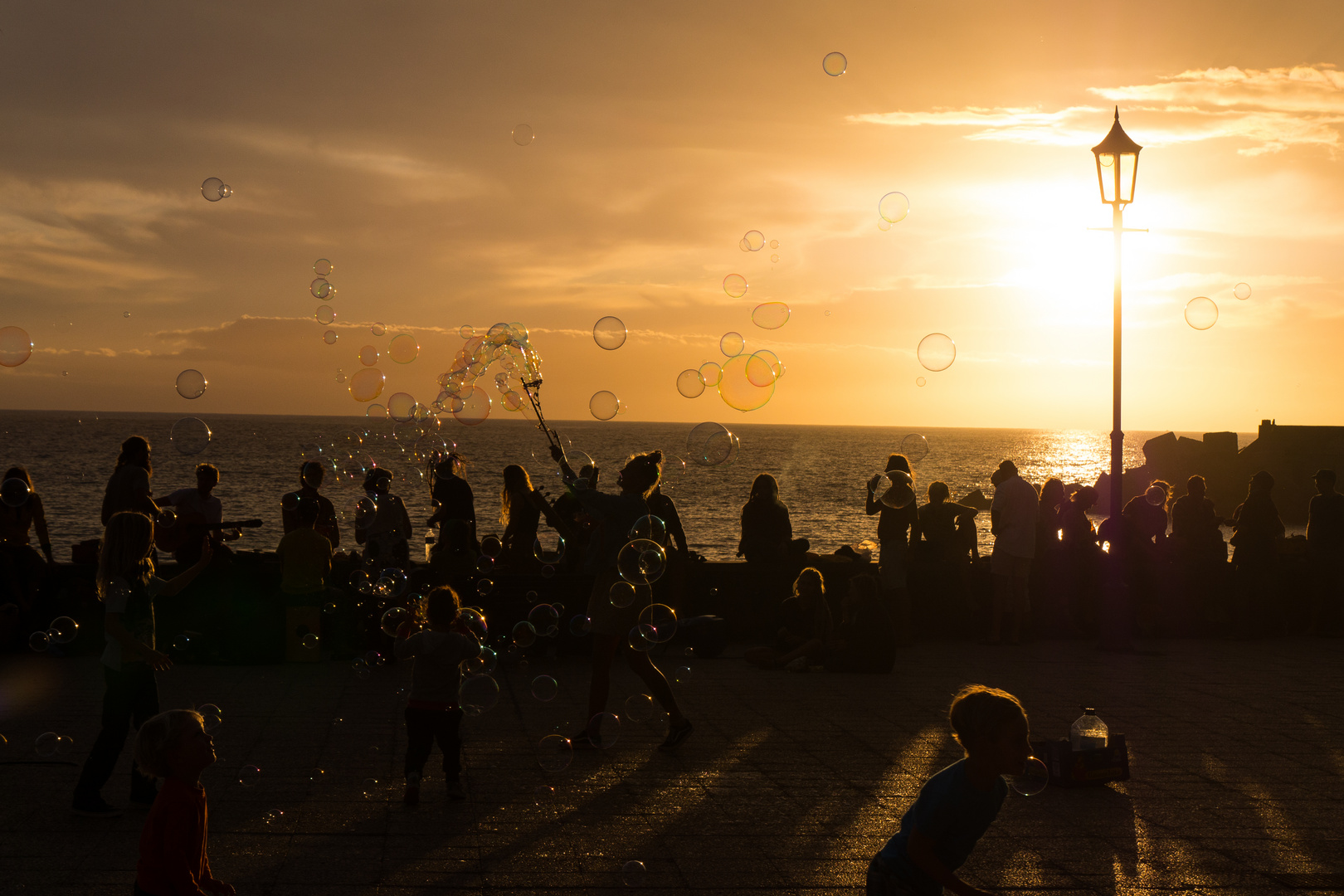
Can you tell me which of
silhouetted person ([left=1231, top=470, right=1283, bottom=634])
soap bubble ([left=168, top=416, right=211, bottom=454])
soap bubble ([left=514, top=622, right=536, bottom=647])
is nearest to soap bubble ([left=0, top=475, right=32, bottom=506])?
soap bubble ([left=168, top=416, right=211, bottom=454])

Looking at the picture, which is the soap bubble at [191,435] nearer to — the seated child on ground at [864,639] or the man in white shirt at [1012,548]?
the seated child on ground at [864,639]

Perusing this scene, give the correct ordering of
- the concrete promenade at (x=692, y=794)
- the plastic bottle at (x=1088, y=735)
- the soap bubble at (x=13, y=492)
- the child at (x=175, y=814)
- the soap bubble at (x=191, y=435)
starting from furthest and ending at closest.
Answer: the soap bubble at (x=191, y=435) < the soap bubble at (x=13, y=492) < the plastic bottle at (x=1088, y=735) < the concrete promenade at (x=692, y=794) < the child at (x=175, y=814)

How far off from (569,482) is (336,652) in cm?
465

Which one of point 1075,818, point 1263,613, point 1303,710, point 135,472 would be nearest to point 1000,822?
point 1075,818

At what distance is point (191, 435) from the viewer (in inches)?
511

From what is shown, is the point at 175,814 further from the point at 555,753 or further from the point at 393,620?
the point at 393,620

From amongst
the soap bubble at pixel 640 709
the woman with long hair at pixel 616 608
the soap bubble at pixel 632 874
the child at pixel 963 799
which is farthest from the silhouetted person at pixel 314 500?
the child at pixel 963 799

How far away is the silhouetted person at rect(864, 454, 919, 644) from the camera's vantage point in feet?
39.3

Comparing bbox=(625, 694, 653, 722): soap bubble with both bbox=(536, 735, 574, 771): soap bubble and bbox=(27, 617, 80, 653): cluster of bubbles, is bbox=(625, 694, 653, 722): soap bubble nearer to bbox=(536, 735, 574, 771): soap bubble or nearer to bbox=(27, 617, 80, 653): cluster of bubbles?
bbox=(536, 735, 574, 771): soap bubble

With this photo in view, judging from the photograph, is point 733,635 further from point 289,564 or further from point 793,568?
point 289,564

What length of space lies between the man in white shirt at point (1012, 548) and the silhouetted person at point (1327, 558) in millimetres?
3525

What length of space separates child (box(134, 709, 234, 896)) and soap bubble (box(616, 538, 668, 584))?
3561mm

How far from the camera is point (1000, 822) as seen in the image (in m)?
5.91

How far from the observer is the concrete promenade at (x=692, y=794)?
5.06 meters
